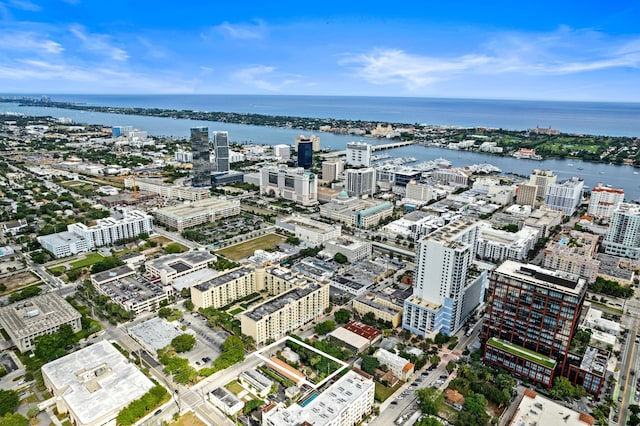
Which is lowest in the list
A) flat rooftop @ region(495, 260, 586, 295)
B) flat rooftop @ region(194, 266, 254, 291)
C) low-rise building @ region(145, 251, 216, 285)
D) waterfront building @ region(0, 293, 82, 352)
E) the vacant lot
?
the vacant lot

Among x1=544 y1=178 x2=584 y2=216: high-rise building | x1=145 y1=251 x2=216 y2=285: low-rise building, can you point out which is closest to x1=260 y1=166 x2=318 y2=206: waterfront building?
x1=145 y1=251 x2=216 y2=285: low-rise building

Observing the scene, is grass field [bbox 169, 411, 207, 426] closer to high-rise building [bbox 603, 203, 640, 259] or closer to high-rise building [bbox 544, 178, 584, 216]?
high-rise building [bbox 603, 203, 640, 259]

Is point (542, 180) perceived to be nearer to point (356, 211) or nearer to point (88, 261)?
point (356, 211)

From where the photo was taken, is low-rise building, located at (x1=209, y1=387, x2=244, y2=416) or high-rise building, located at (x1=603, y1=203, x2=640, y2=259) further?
high-rise building, located at (x1=603, y1=203, x2=640, y2=259)

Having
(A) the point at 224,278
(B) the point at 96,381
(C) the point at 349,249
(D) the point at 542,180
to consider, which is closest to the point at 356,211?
(C) the point at 349,249

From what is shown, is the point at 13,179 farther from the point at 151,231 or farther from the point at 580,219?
the point at 580,219

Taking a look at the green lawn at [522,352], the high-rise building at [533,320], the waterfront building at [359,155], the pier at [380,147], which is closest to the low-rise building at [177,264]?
the high-rise building at [533,320]
